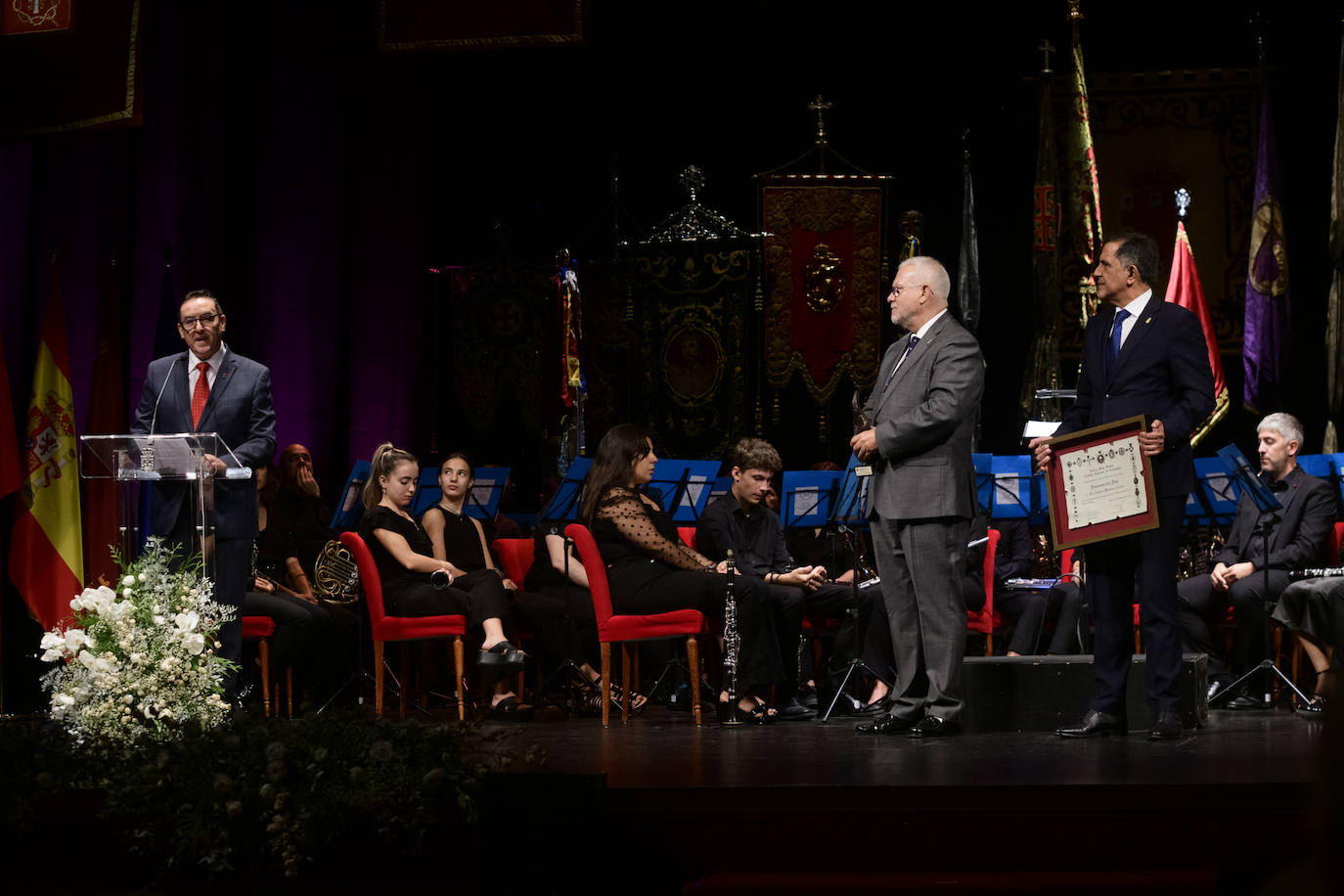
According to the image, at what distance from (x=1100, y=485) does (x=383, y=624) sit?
3124 mm

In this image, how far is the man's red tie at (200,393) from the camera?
4895 mm

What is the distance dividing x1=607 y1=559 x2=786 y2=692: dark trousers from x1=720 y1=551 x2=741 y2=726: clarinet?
0.03 m

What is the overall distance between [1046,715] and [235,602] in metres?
2.79

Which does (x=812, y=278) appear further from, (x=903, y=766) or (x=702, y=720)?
(x=903, y=766)

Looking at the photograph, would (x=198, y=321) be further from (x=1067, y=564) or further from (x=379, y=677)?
(x=1067, y=564)

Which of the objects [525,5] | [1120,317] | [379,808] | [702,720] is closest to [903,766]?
[379,808]

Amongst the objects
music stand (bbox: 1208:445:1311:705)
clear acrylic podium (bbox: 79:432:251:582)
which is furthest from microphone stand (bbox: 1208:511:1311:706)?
clear acrylic podium (bbox: 79:432:251:582)

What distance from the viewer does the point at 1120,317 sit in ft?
14.7

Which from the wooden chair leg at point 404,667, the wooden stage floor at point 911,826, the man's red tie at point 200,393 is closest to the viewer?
the wooden stage floor at point 911,826

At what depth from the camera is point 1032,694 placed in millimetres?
4785

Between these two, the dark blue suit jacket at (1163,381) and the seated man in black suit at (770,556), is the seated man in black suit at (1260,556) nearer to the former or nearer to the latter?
the seated man in black suit at (770,556)

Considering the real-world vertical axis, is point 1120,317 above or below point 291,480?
above

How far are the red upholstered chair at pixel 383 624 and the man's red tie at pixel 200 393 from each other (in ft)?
4.42

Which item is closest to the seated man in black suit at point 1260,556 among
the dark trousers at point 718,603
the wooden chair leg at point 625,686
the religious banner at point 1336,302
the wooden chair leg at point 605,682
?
the religious banner at point 1336,302
